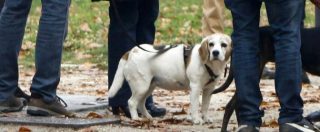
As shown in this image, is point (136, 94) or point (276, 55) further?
point (136, 94)

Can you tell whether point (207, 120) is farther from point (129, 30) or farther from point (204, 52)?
point (129, 30)

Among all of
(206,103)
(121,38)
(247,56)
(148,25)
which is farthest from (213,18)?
(247,56)

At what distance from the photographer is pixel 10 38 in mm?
6398

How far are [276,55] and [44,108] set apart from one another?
181cm

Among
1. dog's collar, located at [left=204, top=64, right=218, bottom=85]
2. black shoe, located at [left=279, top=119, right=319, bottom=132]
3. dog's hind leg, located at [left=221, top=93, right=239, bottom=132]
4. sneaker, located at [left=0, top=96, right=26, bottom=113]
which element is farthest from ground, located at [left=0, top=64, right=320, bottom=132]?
black shoe, located at [left=279, top=119, right=319, bottom=132]

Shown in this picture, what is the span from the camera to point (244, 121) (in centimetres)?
529

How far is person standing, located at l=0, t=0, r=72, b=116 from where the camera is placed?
6102 mm

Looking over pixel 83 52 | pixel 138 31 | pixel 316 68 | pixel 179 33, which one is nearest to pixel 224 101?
pixel 138 31

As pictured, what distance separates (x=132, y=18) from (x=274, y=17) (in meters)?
1.77

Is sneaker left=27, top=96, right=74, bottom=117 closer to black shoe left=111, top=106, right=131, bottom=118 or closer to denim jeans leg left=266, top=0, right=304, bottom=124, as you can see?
black shoe left=111, top=106, right=131, bottom=118

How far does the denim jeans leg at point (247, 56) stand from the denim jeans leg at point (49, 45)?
53.5 inches

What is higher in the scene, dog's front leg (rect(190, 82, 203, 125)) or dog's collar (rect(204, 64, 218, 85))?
dog's collar (rect(204, 64, 218, 85))

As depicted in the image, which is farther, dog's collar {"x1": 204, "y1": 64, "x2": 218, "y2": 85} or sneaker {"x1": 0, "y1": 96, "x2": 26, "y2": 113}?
sneaker {"x1": 0, "y1": 96, "x2": 26, "y2": 113}

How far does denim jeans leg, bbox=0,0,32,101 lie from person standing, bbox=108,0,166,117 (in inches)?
26.2
